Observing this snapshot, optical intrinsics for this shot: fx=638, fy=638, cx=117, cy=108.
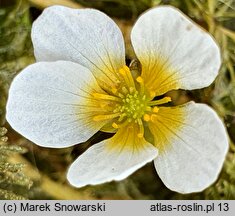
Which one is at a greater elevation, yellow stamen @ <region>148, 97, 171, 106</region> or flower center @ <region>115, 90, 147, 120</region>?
yellow stamen @ <region>148, 97, 171, 106</region>

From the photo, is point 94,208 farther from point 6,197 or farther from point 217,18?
point 217,18

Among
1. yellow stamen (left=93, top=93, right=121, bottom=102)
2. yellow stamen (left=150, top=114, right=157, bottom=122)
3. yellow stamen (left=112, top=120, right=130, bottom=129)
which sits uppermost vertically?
yellow stamen (left=93, top=93, right=121, bottom=102)
